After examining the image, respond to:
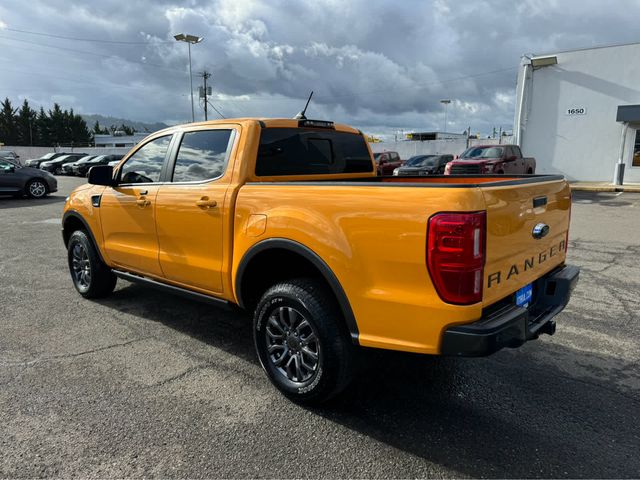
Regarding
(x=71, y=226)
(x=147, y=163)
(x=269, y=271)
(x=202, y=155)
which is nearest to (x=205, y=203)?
(x=202, y=155)

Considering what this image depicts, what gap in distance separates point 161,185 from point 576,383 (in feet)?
11.9

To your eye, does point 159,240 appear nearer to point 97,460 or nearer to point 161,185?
point 161,185

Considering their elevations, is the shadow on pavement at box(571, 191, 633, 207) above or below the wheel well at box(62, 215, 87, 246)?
below

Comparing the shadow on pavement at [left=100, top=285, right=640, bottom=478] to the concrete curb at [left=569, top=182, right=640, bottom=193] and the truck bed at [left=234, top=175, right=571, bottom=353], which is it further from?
the concrete curb at [left=569, top=182, right=640, bottom=193]

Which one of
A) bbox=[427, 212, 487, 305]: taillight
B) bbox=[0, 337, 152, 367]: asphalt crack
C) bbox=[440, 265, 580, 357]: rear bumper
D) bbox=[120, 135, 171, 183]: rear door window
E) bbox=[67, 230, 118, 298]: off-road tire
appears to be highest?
bbox=[120, 135, 171, 183]: rear door window

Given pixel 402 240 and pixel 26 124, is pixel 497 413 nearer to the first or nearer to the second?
pixel 402 240

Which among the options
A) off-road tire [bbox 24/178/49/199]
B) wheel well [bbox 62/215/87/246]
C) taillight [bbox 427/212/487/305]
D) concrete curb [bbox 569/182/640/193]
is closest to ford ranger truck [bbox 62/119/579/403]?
taillight [bbox 427/212/487/305]

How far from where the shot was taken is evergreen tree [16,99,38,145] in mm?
83875

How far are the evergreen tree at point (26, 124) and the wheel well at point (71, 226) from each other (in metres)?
93.4

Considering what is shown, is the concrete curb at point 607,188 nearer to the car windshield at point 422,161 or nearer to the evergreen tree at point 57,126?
the car windshield at point 422,161

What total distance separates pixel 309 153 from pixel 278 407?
2074 mm

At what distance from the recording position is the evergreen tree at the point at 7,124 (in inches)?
3238

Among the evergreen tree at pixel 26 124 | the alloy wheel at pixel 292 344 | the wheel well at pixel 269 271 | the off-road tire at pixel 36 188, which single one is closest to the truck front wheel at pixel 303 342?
the alloy wheel at pixel 292 344

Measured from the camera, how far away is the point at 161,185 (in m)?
4.06
